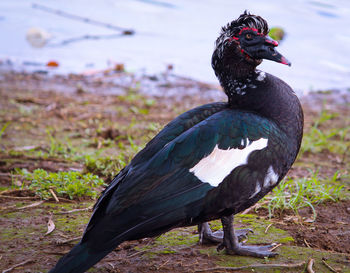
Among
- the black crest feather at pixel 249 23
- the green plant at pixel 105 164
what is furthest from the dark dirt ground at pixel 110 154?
the black crest feather at pixel 249 23

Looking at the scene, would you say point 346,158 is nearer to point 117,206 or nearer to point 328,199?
point 328,199

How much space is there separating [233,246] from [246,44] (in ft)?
4.22

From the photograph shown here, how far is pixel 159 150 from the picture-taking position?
9.49ft

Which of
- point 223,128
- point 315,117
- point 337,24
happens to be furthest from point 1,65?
point 337,24

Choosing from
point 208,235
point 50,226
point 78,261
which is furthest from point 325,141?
point 78,261

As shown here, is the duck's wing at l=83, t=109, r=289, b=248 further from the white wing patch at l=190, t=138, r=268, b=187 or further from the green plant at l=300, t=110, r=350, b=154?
the green plant at l=300, t=110, r=350, b=154

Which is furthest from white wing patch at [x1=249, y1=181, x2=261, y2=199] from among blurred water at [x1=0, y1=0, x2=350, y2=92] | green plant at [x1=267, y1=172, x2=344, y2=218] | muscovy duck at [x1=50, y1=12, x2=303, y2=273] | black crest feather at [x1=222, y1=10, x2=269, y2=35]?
blurred water at [x1=0, y1=0, x2=350, y2=92]

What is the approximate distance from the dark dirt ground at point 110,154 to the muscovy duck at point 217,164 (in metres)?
0.28

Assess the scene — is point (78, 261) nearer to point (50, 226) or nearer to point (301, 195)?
point (50, 226)

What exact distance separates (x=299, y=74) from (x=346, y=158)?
172 inches

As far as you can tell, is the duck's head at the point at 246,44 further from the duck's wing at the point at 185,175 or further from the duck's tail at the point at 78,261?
the duck's tail at the point at 78,261

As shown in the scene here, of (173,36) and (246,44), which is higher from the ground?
(246,44)

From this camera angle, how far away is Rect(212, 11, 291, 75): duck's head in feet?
10.3

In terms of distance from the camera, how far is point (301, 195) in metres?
3.86
